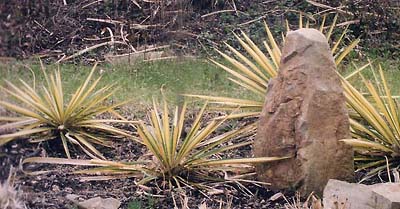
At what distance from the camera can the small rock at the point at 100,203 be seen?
4.68 meters

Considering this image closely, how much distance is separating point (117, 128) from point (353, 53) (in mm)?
5241

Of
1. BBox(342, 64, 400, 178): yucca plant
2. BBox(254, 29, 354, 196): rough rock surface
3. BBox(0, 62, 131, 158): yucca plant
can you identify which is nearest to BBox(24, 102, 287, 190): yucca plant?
BBox(254, 29, 354, 196): rough rock surface

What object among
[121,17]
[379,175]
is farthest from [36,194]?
[121,17]

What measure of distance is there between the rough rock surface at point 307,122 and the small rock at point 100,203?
1.18 meters

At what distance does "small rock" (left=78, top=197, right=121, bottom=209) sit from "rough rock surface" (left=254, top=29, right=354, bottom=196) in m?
1.18

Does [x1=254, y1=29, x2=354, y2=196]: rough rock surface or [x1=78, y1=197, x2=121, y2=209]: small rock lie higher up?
[x1=254, y1=29, x2=354, y2=196]: rough rock surface

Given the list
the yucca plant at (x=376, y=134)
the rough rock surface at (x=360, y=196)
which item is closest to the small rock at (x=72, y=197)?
the rough rock surface at (x=360, y=196)

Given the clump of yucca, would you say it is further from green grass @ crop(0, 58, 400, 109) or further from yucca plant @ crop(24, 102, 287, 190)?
green grass @ crop(0, 58, 400, 109)

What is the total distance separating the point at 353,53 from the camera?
35.2 ft

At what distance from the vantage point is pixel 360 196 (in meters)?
4.90

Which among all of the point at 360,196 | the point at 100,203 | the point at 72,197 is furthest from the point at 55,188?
the point at 360,196

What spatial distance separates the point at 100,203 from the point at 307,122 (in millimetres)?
1482

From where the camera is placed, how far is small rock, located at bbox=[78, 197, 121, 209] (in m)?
4.68

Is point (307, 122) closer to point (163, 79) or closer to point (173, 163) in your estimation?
point (173, 163)
